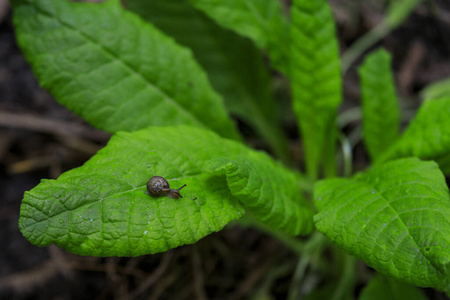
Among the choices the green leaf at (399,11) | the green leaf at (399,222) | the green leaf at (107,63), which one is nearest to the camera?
the green leaf at (399,222)

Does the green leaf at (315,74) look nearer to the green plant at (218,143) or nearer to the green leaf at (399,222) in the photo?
the green plant at (218,143)

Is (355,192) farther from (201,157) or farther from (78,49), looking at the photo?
(78,49)

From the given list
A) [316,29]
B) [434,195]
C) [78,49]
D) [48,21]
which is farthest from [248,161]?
[48,21]

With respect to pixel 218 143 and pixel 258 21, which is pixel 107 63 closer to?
pixel 218 143

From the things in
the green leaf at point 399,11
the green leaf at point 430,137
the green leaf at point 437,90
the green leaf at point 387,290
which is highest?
the green leaf at point 399,11

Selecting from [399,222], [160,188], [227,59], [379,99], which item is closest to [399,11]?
[379,99]

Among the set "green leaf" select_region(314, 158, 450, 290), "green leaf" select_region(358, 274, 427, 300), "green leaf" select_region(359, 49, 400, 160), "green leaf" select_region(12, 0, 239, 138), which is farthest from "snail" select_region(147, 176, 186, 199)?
"green leaf" select_region(359, 49, 400, 160)

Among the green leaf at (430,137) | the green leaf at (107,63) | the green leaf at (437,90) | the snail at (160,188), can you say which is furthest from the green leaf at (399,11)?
the snail at (160,188)
